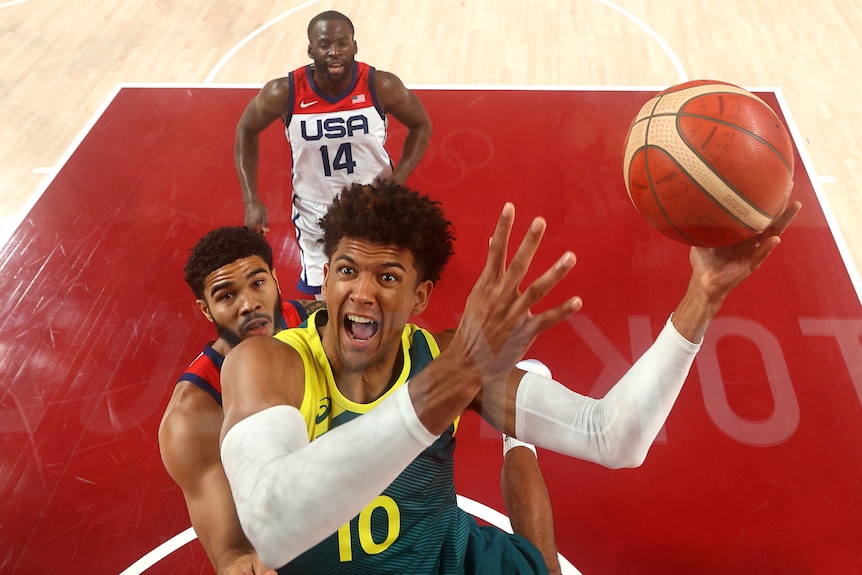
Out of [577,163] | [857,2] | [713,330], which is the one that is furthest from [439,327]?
[857,2]

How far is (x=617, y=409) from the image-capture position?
1.54 m

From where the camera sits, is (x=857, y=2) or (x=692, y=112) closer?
(x=692, y=112)

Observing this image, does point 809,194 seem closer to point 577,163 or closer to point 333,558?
point 577,163

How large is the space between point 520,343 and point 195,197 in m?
3.44

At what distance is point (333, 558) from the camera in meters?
1.72

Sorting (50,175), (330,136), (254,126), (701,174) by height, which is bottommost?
(701,174)

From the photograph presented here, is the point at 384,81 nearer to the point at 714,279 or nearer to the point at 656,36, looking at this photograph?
the point at 714,279

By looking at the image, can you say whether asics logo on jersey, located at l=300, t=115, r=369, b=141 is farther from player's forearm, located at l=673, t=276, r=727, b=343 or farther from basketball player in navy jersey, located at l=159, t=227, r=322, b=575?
player's forearm, located at l=673, t=276, r=727, b=343

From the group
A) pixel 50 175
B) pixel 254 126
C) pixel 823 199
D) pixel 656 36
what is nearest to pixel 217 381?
pixel 254 126

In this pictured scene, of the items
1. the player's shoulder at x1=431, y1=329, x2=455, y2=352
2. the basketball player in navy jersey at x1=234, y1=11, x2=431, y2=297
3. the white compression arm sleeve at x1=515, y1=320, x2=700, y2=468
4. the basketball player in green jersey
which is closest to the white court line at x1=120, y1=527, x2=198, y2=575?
the basketball player in navy jersey at x1=234, y1=11, x2=431, y2=297

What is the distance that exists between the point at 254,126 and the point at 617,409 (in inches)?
89.7

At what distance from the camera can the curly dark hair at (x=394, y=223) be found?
68.7 inches

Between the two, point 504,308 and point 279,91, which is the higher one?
point 279,91

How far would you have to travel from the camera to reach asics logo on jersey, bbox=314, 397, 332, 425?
5.60 ft
